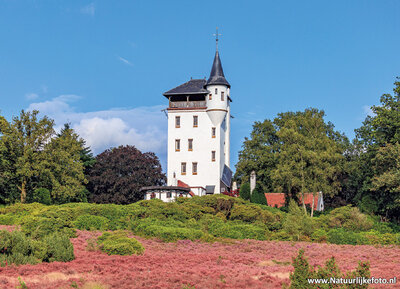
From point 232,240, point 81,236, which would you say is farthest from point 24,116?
point 232,240

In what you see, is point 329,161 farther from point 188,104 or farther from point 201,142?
point 188,104

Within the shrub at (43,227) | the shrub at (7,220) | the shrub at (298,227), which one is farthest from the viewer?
the shrub at (298,227)

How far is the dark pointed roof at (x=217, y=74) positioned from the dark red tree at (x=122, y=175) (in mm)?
12902

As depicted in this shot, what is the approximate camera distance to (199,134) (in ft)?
190

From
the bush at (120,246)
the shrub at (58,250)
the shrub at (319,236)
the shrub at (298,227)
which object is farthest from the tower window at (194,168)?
the shrub at (58,250)

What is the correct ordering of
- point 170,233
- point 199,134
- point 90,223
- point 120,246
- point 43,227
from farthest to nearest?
point 199,134, point 90,223, point 170,233, point 43,227, point 120,246

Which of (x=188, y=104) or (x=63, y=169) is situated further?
(x=188, y=104)

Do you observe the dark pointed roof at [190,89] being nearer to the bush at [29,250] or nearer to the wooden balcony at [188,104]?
the wooden balcony at [188,104]

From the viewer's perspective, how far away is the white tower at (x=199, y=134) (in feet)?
187

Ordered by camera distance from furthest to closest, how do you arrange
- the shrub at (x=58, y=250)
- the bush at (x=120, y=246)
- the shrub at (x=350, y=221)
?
the shrub at (x=350, y=221)
the bush at (x=120, y=246)
the shrub at (x=58, y=250)

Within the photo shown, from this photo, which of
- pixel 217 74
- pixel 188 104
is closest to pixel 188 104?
pixel 188 104

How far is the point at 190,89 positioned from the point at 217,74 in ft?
12.5

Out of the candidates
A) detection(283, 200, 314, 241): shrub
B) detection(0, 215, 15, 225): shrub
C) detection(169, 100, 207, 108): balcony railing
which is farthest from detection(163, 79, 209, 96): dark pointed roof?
detection(0, 215, 15, 225): shrub

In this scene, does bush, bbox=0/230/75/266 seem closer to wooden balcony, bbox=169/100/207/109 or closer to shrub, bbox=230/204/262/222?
shrub, bbox=230/204/262/222
